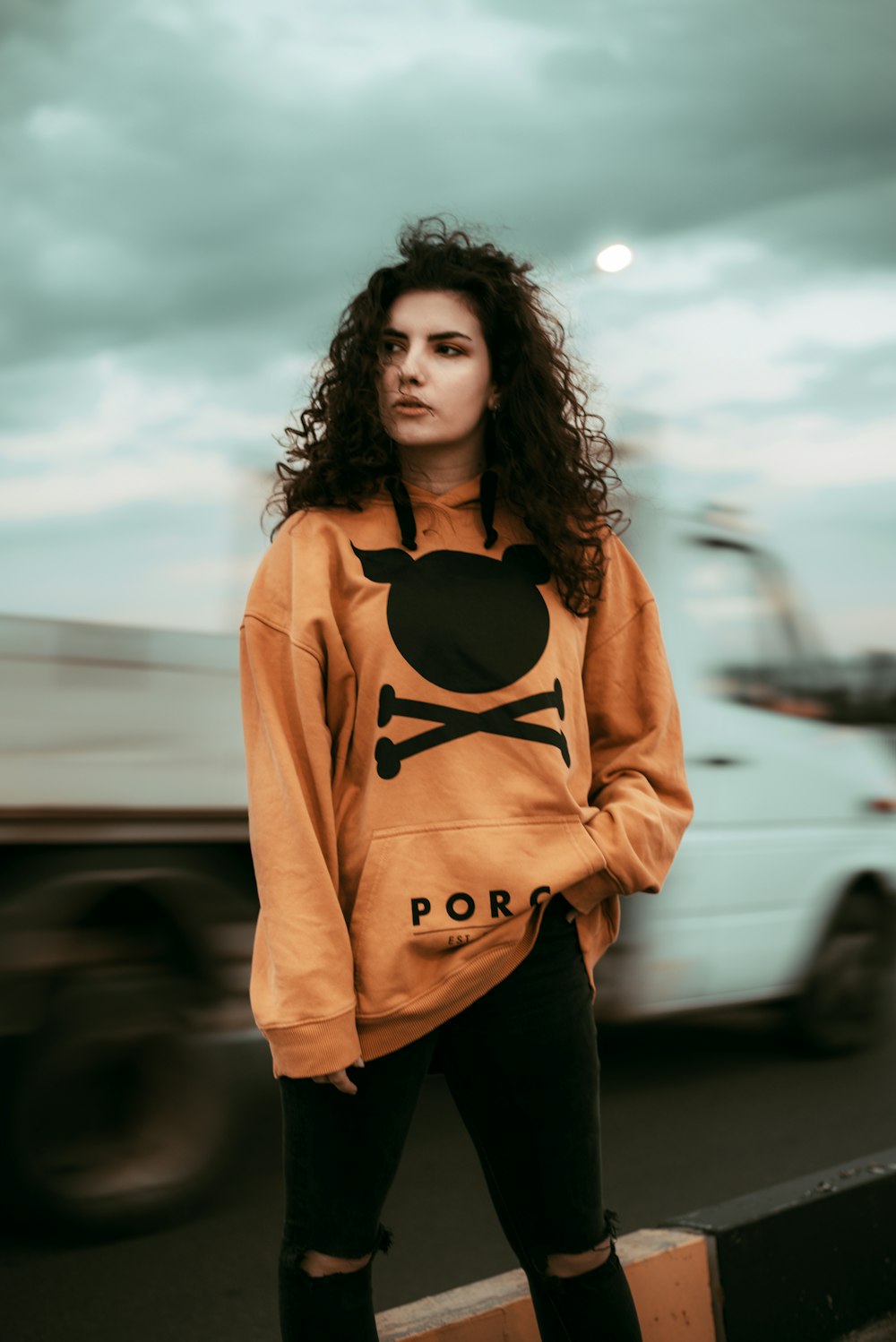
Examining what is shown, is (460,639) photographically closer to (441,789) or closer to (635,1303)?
(441,789)

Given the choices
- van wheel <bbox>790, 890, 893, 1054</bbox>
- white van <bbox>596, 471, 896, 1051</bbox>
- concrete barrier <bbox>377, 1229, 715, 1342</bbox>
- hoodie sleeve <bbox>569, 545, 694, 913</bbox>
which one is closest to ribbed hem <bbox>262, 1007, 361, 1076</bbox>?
hoodie sleeve <bbox>569, 545, 694, 913</bbox>

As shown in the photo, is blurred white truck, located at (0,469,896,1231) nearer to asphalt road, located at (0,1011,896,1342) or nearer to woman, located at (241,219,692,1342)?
asphalt road, located at (0,1011,896,1342)

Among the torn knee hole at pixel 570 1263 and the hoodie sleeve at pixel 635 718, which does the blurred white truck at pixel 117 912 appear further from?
the torn knee hole at pixel 570 1263

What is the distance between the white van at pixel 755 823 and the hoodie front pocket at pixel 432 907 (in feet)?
10.4

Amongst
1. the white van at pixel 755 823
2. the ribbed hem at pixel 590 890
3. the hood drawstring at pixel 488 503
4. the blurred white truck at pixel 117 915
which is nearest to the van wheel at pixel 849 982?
the white van at pixel 755 823

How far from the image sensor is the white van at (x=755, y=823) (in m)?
5.32

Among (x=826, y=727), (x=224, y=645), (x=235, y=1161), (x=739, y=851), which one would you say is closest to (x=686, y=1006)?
(x=739, y=851)

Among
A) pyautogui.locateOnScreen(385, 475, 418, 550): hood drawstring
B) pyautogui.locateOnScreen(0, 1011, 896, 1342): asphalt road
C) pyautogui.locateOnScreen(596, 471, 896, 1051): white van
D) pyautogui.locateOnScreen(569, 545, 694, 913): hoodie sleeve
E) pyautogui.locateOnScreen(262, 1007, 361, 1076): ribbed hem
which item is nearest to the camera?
pyautogui.locateOnScreen(262, 1007, 361, 1076): ribbed hem

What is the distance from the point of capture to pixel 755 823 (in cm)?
560

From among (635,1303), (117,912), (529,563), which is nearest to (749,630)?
(117,912)

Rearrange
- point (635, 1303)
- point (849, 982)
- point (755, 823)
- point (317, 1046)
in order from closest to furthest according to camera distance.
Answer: point (317, 1046) < point (635, 1303) < point (755, 823) < point (849, 982)

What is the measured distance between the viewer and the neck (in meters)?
2.25

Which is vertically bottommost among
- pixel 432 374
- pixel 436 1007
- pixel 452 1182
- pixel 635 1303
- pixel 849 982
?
pixel 452 1182

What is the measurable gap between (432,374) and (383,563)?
31cm
